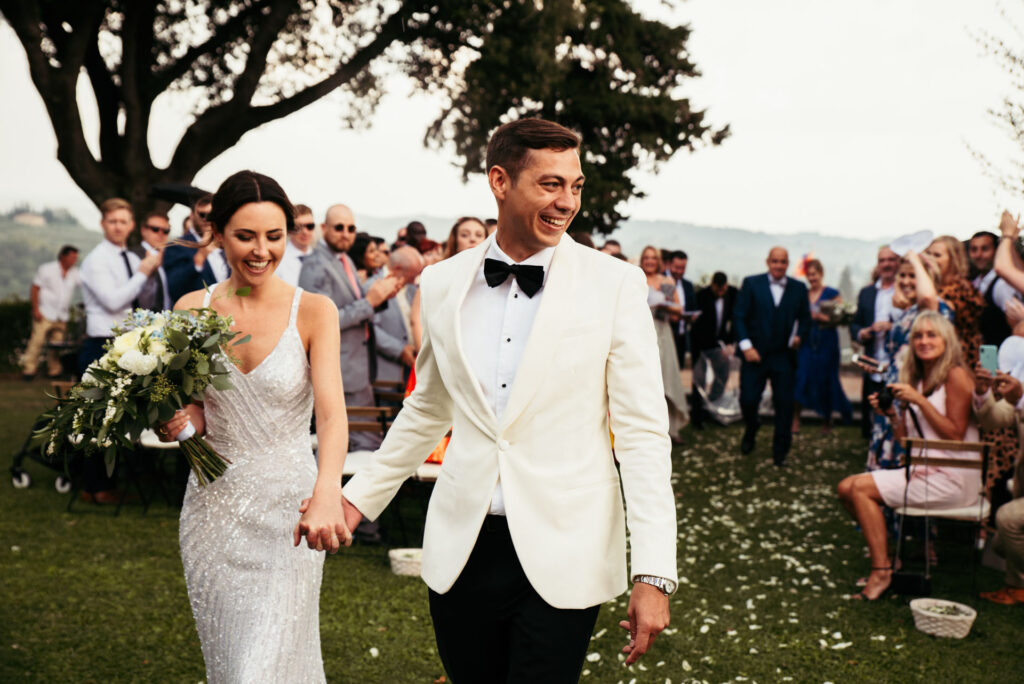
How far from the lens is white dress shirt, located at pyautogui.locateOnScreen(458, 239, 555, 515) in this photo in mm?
2494

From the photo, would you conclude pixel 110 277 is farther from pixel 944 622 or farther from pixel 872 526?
pixel 944 622

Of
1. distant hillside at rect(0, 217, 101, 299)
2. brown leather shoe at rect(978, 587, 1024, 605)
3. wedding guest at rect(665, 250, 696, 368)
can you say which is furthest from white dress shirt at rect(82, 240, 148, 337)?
distant hillside at rect(0, 217, 101, 299)

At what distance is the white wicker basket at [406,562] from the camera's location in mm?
6398

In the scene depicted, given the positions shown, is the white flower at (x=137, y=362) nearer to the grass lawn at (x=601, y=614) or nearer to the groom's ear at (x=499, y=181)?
the groom's ear at (x=499, y=181)

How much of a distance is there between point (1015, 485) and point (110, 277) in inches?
286

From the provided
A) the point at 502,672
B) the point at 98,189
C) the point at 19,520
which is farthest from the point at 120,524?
the point at 98,189

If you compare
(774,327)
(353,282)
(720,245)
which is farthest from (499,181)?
(720,245)

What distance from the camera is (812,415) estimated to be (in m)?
15.2

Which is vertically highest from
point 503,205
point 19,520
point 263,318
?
point 503,205

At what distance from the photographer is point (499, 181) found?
2.52 metres

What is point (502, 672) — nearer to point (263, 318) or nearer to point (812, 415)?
point (263, 318)

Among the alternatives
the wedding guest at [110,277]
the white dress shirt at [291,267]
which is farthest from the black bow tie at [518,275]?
the wedding guest at [110,277]

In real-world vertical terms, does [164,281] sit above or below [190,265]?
below

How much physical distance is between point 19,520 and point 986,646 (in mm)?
7178
